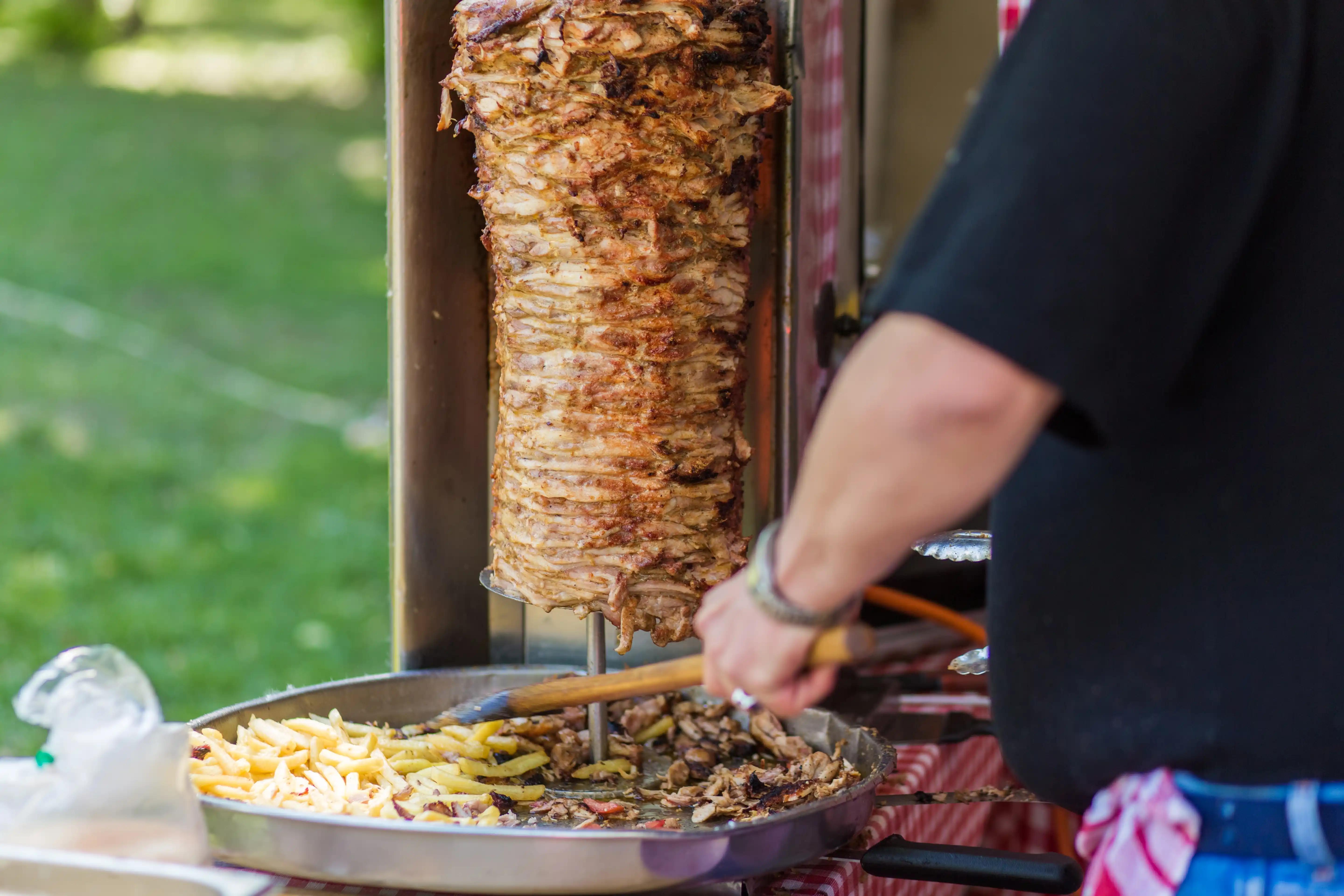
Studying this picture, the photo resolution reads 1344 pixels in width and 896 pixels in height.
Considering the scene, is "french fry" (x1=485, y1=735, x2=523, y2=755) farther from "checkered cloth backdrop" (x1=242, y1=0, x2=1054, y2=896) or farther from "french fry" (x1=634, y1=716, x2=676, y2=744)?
"checkered cloth backdrop" (x1=242, y1=0, x2=1054, y2=896)

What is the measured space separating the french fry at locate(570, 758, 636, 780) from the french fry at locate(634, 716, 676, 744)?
0.39ft

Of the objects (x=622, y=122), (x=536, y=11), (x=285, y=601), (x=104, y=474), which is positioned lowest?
(x=285, y=601)

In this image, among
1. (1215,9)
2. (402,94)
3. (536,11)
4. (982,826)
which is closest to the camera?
(1215,9)

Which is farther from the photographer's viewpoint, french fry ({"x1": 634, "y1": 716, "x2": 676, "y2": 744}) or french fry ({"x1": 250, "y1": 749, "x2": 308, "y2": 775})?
french fry ({"x1": 634, "y1": 716, "x2": 676, "y2": 744})

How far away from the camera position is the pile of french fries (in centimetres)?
191

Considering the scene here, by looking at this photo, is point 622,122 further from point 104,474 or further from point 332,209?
point 332,209

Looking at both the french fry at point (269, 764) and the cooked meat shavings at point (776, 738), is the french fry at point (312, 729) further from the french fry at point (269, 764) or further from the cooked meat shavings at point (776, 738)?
the cooked meat shavings at point (776, 738)

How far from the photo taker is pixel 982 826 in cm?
287

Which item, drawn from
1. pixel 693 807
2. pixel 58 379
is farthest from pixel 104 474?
pixel 693 807

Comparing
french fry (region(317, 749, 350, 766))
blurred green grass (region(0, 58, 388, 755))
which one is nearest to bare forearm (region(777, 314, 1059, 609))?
french fry (region(317, 749, 350, 766))

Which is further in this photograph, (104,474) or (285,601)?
(104,474)

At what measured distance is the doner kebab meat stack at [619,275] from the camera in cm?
189

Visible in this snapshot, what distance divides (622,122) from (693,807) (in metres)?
1.00

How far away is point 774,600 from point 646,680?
402 mm
